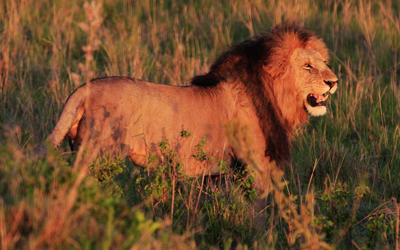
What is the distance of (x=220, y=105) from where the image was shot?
4.62 metres

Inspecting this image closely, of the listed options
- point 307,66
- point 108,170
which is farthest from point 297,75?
point 108,170

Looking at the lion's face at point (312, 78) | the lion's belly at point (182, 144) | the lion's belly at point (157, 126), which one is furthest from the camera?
the lion's face at point (312, 78)

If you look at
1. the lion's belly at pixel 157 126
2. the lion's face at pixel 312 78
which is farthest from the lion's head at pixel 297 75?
the lion's belly at pixel 157 126

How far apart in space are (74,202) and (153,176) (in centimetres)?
163

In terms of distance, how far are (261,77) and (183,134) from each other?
975 millimetres

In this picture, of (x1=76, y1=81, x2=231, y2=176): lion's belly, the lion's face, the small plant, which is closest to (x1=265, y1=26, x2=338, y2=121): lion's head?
the lion's face

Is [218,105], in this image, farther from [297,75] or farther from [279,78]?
[297,75]

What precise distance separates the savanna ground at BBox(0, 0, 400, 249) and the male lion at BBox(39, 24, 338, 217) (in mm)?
184

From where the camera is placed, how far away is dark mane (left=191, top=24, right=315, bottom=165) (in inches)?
183

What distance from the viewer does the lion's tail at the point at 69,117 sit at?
12.5 feet

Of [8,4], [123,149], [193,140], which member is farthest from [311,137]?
[8,4]

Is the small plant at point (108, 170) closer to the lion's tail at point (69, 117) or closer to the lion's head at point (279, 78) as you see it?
the lion's tail at point (69, 117)

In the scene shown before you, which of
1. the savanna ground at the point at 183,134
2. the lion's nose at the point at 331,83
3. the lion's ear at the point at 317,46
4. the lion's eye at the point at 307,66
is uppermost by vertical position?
the lion's ear at the point at 317,46

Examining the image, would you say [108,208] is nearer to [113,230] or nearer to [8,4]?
[113,230]
